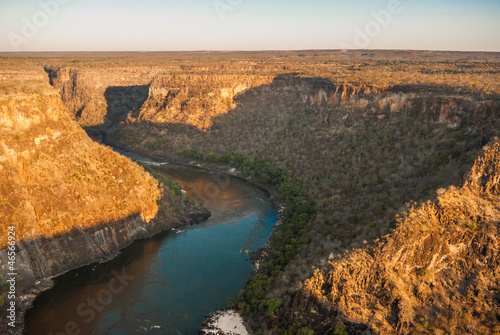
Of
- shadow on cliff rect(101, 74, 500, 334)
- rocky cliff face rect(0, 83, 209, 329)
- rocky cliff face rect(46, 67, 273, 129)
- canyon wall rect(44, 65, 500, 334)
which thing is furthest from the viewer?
rocky cliff face rect(46, 67, 273, 129)

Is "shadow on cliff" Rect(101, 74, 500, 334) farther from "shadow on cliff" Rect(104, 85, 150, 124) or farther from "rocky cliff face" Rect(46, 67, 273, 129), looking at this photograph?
"shadow on cliff" Rect(104, 85, 150, 124)

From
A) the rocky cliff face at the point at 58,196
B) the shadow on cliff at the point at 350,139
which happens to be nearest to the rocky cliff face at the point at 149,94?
the shadow on cliff at the point at 350,139

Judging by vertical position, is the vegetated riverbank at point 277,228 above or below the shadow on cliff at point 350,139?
below

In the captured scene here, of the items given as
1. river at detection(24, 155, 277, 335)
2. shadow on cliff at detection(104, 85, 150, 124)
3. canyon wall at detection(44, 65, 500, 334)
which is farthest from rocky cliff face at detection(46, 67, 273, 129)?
river at detection(24, 155, 277, 335)

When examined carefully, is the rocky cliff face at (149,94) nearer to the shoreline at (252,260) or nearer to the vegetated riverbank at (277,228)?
the shoreline at (252,260)

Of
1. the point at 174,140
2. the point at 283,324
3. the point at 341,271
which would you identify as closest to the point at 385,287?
the point at 341,271

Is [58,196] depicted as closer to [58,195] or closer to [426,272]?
[58,195]
